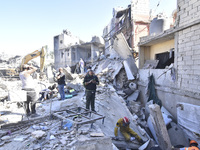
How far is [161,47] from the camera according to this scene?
8250 millimetres

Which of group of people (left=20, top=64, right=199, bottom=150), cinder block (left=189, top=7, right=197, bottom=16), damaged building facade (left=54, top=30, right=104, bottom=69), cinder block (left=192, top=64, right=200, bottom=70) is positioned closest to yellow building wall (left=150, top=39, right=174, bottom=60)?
cinder block (left=189, top=7, right=197, bottom=16)

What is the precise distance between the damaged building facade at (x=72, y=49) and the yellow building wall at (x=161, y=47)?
531 inches

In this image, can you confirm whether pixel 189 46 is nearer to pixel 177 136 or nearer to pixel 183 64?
pixel 183 64

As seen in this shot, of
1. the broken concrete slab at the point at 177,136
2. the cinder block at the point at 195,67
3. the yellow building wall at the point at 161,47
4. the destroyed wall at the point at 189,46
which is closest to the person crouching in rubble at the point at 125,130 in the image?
the broken concrete slab at the point at 177,136

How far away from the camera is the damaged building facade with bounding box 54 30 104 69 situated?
22.5m

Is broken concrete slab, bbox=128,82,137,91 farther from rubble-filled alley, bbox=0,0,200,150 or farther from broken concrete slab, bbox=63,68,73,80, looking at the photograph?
broken concrete slab, bbox=63,68,73,80

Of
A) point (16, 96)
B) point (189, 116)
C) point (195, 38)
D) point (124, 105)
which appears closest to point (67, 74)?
point (124, 105)

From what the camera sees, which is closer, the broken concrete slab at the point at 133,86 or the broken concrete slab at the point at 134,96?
the broken concrete slab at the point at 134,96

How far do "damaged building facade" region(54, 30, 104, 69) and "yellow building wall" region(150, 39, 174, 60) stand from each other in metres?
13.5

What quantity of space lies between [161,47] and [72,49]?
63.1 ft

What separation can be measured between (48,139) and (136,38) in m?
11.5

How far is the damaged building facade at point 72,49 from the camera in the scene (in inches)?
885

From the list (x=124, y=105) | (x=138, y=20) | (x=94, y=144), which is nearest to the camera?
(x=94, y=144)

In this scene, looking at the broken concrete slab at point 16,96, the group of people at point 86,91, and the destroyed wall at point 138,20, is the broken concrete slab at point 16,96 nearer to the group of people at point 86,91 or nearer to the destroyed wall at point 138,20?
the group of people at point 86,91
